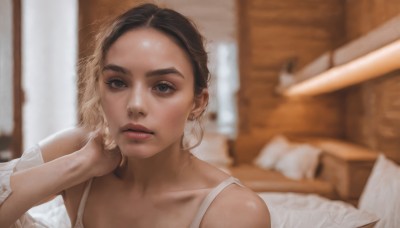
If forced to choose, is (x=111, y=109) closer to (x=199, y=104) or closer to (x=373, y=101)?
(x=199, y=104)

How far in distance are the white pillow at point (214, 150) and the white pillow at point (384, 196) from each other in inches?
87.5

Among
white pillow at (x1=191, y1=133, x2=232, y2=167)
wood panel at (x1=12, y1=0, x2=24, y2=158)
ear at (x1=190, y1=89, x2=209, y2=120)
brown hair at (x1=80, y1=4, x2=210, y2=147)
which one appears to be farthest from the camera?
wood panel at (x1=12, y1=0, x2=24, y2=158)

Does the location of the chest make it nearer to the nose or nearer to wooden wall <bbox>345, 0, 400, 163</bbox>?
the nose

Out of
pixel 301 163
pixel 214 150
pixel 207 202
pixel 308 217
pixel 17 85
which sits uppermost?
pixel 207 202

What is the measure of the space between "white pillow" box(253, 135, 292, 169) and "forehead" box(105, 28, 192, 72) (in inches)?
123

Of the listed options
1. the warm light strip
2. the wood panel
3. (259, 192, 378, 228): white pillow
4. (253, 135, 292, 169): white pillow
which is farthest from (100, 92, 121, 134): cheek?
the wood panel

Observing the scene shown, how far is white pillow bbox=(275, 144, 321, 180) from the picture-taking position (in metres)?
3.58

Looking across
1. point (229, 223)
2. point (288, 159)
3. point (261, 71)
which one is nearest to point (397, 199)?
point (229, 223)

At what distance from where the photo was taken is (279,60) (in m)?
4.55

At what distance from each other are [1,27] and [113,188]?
376cm

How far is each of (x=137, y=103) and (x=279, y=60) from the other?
12.4 feet

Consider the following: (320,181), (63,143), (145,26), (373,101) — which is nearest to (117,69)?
(145,26)

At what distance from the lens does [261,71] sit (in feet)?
15.1

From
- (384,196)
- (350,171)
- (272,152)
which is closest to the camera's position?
(384,196)
